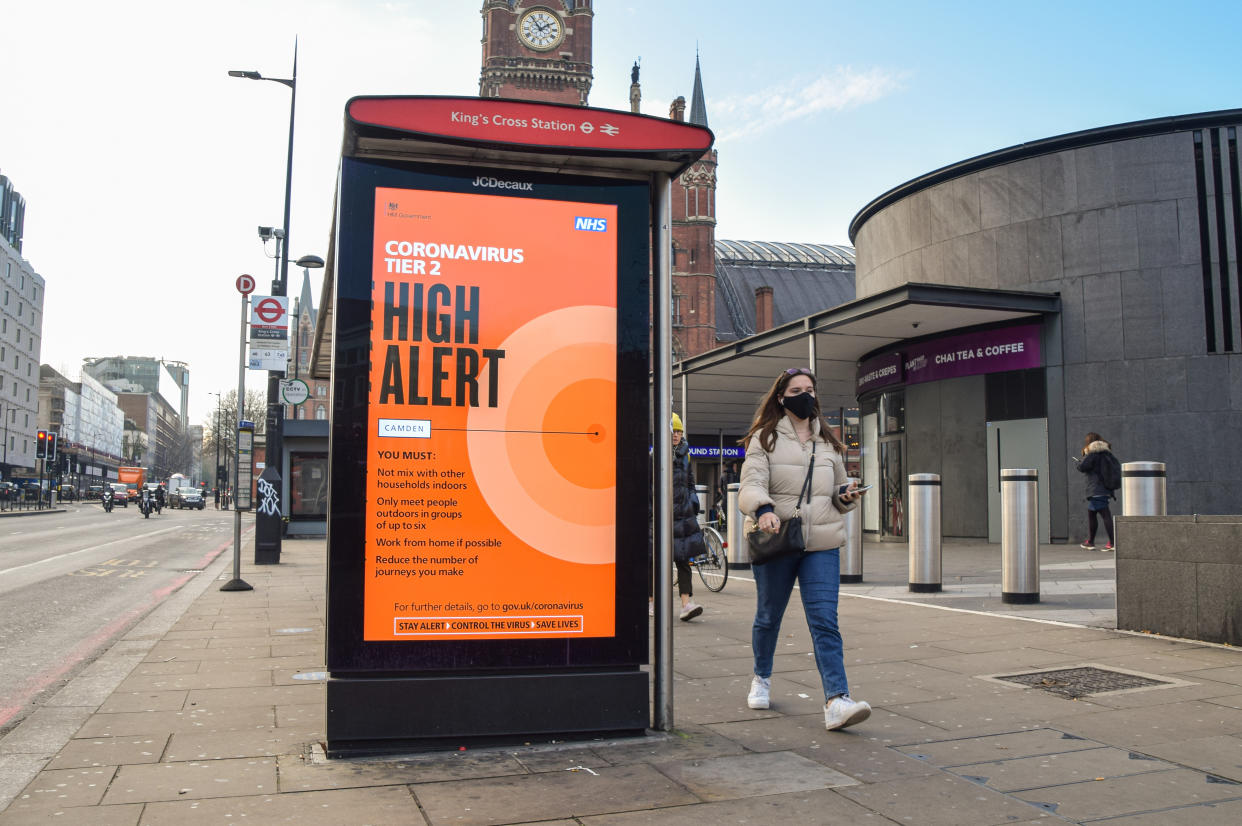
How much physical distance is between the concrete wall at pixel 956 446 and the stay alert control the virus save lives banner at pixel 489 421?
15813 millimetres

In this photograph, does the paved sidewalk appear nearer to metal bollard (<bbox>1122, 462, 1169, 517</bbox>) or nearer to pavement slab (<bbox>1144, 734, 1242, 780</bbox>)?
pavement slab (<bbox>1144, 734, 1242, 780</bbox>)

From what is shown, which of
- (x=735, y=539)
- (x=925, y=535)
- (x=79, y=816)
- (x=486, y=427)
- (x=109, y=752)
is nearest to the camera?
(x=79, y=816)

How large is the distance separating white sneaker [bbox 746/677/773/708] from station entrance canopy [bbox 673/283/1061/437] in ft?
37.9

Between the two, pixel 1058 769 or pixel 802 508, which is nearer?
pixel 1058 769

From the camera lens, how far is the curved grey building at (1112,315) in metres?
16.8

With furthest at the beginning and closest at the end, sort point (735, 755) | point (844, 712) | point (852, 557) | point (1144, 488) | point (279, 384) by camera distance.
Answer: point (279, 384)
point (852, 557)
point (1144, 488)
point (844, 712)
point (735, 755)

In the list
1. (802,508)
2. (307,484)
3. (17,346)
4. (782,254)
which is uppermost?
(782,254)

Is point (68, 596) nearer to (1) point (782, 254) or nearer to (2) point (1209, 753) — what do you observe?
(2) point (1209, 753)

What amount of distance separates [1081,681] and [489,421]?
380 cm

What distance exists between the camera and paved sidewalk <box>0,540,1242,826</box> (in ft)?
11.6

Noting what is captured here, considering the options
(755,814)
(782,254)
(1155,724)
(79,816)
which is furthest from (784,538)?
(782,254)

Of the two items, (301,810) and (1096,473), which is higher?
(1096,473)

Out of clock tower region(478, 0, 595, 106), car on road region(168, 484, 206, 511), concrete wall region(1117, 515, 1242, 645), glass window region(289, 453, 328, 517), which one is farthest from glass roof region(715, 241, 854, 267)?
concrete wall region(1117, 515, 1242, 645)

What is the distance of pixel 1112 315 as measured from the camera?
17453mm
